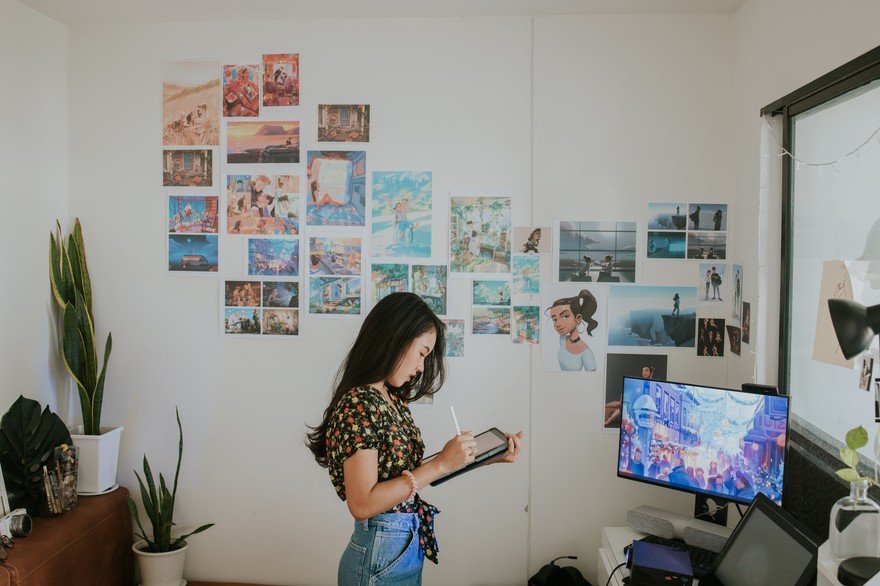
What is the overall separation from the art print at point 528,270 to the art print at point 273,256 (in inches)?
39.7

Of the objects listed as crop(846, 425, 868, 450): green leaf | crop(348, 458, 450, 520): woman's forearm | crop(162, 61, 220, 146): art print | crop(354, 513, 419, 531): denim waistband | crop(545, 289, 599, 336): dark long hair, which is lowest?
crop(354, 513, 419, 531): denim waistband

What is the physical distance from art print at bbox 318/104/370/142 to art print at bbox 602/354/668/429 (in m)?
1.51

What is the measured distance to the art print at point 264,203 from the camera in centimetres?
346

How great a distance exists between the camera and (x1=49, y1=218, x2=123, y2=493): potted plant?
3330 millimetres

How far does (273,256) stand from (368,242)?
0.45m

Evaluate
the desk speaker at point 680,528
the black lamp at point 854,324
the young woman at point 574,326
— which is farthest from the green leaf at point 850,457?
the young woman at point 574,326

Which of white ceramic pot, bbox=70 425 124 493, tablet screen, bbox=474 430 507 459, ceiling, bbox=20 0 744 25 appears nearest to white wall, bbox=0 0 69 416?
ceiling, bbox=20 0 744 25

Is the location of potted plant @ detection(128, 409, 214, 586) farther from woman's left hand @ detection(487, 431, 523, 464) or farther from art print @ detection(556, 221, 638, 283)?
art print @ detection(556, 221, 638, 283)

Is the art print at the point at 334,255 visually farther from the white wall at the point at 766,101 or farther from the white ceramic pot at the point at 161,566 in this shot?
the white wall at the point at 766,101

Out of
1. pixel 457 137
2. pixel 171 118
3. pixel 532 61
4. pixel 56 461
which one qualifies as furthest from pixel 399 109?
pixel 56 461

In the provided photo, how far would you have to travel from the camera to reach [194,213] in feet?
11.5

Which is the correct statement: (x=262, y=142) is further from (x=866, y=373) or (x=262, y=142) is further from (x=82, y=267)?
(x=866, y=373)

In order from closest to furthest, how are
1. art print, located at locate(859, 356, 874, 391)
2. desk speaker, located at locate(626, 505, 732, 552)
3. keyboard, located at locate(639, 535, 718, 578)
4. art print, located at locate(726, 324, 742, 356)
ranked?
art print, located at locate(859, 356, 874, 391)
keyboard, located at locate(639, 535, 718, 578)
desk speaker, located at locate(626, 505, 732, 552)
art print, located at locate(726, 324, 742, 356)

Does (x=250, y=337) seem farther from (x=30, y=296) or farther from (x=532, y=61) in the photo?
(x=532, y=61)
